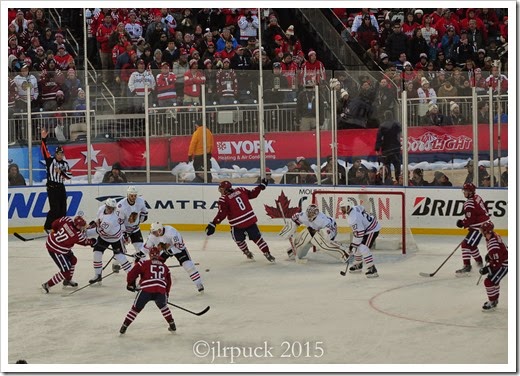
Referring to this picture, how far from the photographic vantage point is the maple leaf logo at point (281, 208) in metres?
20.2

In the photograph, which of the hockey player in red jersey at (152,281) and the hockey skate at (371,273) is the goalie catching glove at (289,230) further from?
the hockey player in red jersey at (152,281)

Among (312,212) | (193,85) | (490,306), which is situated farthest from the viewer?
(193,85)

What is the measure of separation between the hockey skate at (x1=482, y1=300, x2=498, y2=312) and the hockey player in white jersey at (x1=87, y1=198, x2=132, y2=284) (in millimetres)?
4573

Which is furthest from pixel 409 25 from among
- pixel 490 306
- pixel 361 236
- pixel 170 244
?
pixel 490 306

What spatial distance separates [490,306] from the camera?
1467 centimetres

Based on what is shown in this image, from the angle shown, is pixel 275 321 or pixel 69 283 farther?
pixel 69 283

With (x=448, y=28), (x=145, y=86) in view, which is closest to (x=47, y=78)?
(x=145, y=86)

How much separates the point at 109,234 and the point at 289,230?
3083 mm

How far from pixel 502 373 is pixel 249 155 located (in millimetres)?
8949

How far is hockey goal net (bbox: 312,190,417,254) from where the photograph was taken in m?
18.8

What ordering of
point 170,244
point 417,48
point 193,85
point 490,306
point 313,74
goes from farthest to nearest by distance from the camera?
1. point 417,48
2. point 193,85
3. point 313,74
4. point 170,244
5. point 490,306

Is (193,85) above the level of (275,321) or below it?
above

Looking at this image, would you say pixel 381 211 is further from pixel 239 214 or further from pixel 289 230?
pixel 239 214

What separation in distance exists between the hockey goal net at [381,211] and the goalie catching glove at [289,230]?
795 mm
